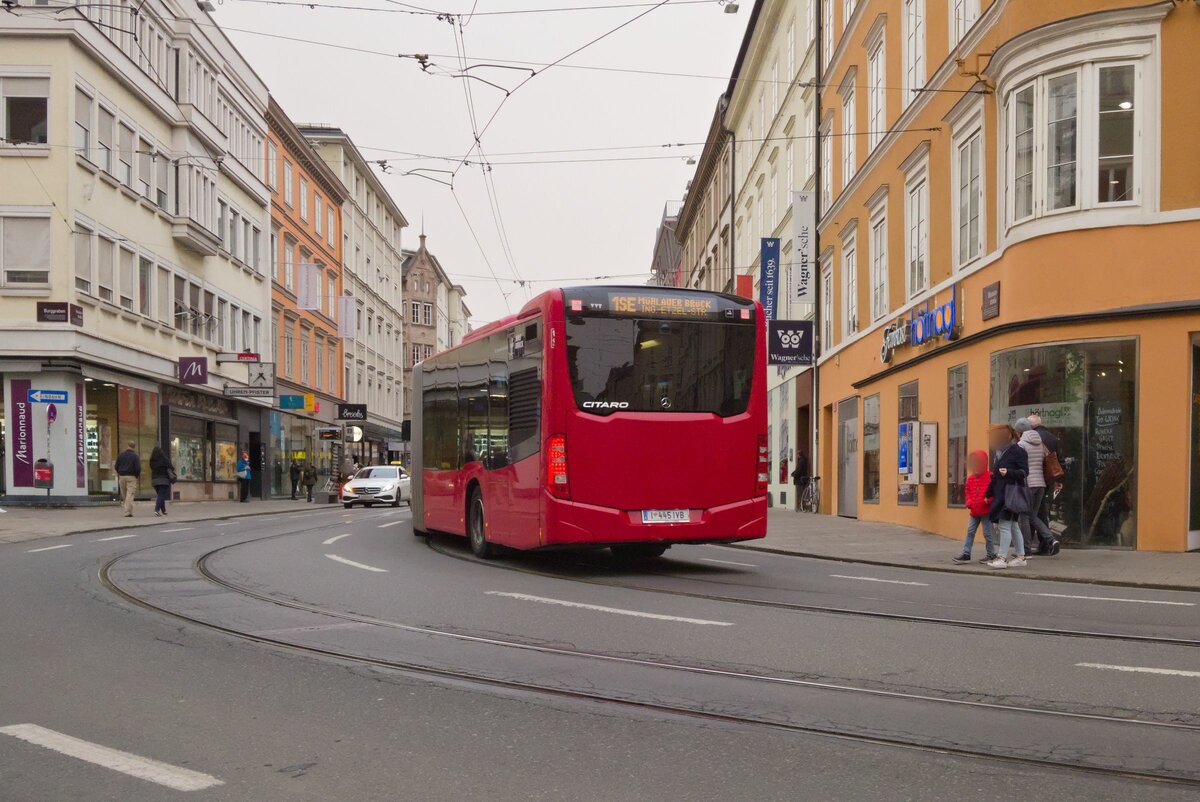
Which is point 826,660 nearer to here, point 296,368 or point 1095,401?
point 1095,401

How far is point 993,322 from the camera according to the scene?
1853cm

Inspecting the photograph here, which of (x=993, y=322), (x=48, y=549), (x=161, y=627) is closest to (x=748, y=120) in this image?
(x=993, y=322)

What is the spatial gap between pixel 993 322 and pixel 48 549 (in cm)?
1431

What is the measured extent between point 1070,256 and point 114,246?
27126 millimetres

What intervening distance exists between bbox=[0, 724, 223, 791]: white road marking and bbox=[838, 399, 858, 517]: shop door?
23.5m

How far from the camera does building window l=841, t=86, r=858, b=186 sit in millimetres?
28214

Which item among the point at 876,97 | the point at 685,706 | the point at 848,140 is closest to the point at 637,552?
the point at 685,706

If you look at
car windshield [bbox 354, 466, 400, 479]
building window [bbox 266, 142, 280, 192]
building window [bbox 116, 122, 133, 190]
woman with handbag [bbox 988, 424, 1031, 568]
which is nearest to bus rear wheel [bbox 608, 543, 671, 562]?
woman with handbag [bbox 988, 424, 1031, 568]

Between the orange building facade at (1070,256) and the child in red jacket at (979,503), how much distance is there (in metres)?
2.14

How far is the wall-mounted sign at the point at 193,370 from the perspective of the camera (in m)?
38.7

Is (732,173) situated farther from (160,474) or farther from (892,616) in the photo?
(892,616)

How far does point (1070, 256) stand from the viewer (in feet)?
55.5

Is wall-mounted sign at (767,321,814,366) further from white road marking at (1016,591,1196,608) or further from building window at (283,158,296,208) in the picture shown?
building window at (283,158,296,208)

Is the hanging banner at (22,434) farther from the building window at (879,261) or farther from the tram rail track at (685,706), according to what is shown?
the tram rail track at (685,706)
